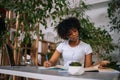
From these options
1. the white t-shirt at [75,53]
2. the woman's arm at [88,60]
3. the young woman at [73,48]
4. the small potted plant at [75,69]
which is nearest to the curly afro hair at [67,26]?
the young woman at [73,48]

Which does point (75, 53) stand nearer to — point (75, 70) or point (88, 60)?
point (88, 60)

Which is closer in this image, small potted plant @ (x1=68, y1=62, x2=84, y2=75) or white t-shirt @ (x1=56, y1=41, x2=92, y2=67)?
small potted plant @ (x1=68, y1=62, x2=84, y2=75)

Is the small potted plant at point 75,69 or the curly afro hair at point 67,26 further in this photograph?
the curly afro hair at point 67,26

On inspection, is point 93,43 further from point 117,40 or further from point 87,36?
point 117,40

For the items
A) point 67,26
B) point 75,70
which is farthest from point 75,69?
point 67,26

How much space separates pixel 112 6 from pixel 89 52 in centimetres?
224

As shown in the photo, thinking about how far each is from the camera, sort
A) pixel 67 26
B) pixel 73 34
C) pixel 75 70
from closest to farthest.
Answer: pixel 75 70
pixel 73 34
pixel 67 26

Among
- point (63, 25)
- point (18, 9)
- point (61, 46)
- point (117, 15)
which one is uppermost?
point (117, 15)

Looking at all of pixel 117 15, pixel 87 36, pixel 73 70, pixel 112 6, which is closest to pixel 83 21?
pixel 87 36

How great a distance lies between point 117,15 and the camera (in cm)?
471

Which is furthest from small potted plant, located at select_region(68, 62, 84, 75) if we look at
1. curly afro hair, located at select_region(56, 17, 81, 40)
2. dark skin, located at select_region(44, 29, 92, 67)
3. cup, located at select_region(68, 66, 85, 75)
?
curly afro hair, located at select_region(56, 17, 81, 40)

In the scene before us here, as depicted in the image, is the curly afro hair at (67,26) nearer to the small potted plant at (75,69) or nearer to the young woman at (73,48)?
the young woman at (73,48)

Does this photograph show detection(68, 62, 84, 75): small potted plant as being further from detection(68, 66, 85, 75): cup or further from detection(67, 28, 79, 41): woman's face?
detection(67, 28, 79, 41): woman's face

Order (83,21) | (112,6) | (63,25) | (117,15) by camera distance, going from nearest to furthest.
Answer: (63,25) < (83,21) < (112,6) < (117,15)
